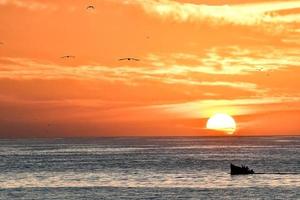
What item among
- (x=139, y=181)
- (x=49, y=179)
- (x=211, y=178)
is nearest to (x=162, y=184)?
(x=139, y=181)

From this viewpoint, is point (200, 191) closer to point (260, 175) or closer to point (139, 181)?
point (139, 181)

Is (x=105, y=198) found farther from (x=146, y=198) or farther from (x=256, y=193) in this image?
(x=256, y=193)

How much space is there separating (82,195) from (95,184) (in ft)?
59.3

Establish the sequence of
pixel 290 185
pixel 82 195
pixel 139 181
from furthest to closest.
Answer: pixel 139 181 → pixel 290 185 → pixel 82 195

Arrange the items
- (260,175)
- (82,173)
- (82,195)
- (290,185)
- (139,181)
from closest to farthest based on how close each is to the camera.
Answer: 1. (82,195)
2. (290,185)
3. (139,181)
4. (260,175)
5. (82,173)

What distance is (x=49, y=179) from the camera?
431 ft

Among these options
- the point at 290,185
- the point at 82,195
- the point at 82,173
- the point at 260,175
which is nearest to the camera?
the point at 82,195

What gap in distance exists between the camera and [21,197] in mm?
96875

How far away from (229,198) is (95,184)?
1297 inches

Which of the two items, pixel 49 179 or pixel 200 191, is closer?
pixel 200 191

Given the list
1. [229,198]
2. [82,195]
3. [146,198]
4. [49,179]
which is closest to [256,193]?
[229,198]

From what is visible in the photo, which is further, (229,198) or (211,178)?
(211,178)

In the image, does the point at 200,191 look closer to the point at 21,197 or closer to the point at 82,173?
the point at 21,197

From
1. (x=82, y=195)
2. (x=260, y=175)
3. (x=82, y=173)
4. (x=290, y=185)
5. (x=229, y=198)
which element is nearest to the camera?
(x=229, y=198)
